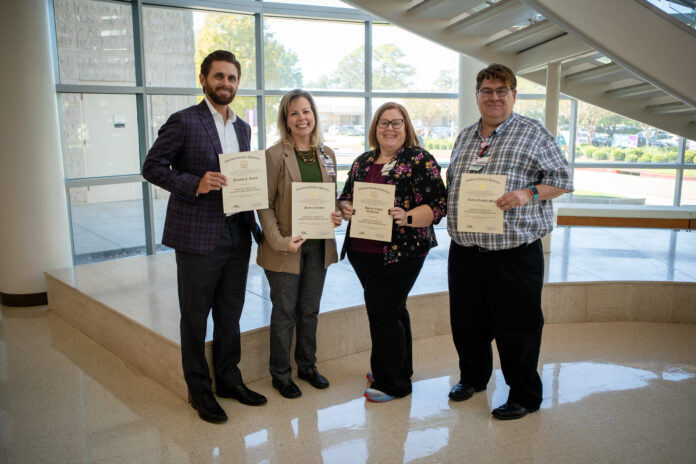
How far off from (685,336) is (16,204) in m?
4.94

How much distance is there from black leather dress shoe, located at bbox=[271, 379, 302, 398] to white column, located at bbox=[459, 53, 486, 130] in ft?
12.6

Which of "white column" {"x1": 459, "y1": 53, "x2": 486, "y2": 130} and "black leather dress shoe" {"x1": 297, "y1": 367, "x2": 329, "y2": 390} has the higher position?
"white column" {"x1": 459, "y1": 53, "x2": 486, "y2": 130}

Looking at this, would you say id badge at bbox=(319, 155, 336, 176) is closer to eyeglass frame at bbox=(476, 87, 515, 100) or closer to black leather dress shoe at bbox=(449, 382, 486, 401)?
eyeglass frame at bbox=(476, 87, 515, 100)

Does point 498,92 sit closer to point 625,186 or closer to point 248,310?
point 248,310

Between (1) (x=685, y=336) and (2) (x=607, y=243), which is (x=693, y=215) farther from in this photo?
(1) (x=685, y=336)

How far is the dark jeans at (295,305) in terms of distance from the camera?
9.38 feet

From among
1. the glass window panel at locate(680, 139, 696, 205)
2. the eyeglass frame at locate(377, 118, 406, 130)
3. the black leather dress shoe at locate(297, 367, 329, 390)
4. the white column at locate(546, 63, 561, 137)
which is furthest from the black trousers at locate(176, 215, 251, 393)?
the glass window panel at locate(680, 139, 696, 205)

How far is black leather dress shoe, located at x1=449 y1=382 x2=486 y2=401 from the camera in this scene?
2.95 m

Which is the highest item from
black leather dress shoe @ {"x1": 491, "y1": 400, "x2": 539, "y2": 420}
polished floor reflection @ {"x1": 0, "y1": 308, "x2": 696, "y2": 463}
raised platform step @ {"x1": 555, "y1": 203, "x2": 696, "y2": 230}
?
raised platform step @ {"x1": 555, "y1": 203, "x2": 696, "y2": 230}

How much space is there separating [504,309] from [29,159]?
3.66 meters

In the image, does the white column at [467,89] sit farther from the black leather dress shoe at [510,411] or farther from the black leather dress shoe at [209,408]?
the black leather dress shoe at [209,408]

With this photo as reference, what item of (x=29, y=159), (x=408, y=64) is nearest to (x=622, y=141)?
(x=408, y=64)

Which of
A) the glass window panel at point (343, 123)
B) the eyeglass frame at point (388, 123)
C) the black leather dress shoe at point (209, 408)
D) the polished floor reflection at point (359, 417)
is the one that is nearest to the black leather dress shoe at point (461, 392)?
the polished floor reflection at point (359, 417)

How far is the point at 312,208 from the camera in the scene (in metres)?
2.71
